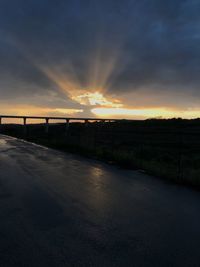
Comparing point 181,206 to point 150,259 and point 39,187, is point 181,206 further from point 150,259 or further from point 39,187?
point 39,187

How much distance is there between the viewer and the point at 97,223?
5.96 m

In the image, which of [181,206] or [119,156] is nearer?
[181,206]

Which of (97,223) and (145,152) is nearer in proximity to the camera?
(97,223)

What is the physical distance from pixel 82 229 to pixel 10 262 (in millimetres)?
1611

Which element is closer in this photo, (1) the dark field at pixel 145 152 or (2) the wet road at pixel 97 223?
(2) the wet road at pixel 97 223

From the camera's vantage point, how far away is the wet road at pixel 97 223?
4.47m

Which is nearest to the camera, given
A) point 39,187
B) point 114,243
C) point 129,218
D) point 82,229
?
point 114,243

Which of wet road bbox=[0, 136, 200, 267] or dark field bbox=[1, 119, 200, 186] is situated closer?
wet road bbox=[0, 136, 200, 267]

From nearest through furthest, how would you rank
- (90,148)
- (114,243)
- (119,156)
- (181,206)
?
(114,243), (181,206), (119,156), (90,148)

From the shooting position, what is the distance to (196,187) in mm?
10031

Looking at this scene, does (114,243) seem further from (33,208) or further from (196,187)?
(196,187)

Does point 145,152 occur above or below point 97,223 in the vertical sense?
below

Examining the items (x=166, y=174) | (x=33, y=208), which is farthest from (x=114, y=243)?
(x=166, y=174)

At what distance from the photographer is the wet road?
447 cm
